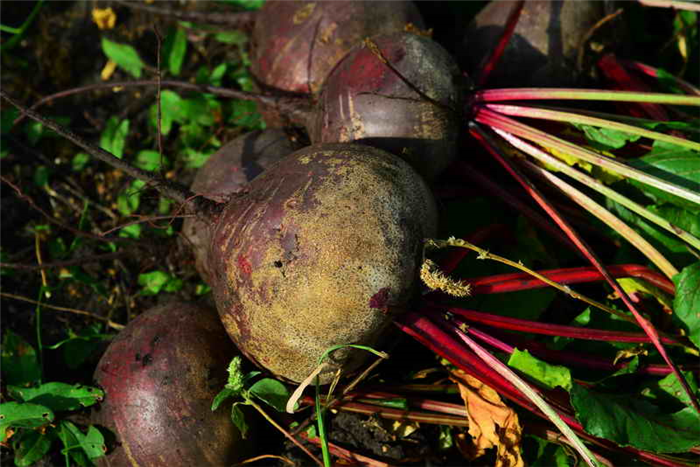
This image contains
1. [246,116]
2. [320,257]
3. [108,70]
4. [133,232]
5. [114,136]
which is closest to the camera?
[320,257]

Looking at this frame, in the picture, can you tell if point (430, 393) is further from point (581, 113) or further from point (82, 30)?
point (82, 30)

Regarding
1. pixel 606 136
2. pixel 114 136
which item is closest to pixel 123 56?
pixel 114 136

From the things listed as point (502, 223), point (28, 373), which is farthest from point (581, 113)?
point (28, 373)

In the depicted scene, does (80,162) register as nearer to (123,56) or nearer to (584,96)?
(123,56)

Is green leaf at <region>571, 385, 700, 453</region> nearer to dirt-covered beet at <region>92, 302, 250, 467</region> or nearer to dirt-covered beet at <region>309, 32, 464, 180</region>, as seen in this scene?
dirt-covered beet at <region>309, 32, 464, 180</region>

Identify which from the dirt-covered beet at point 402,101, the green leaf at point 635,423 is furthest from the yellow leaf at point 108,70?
the green leaf at point 635,423

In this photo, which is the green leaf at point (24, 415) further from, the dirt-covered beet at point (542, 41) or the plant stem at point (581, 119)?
the dirt-covered beet at point (542, 41)
